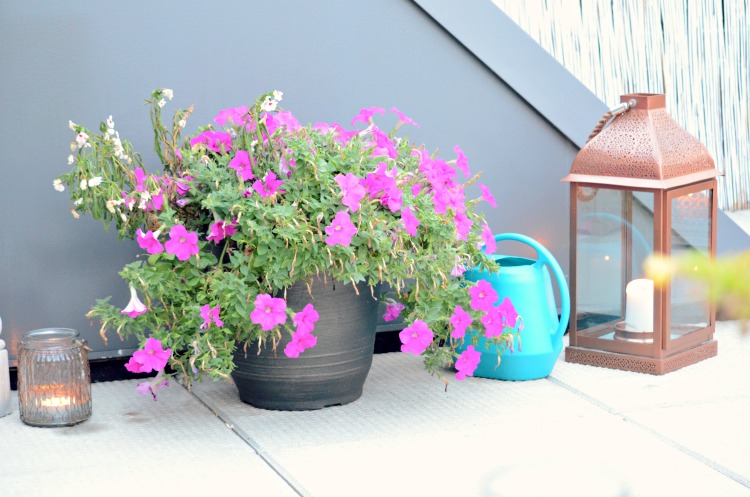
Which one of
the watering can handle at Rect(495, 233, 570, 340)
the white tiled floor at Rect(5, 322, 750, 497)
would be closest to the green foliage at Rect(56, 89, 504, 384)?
the white tiled floor at Rect(5, 322, 750, 497)

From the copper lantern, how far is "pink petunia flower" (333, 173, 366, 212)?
Answer: 2.83ft

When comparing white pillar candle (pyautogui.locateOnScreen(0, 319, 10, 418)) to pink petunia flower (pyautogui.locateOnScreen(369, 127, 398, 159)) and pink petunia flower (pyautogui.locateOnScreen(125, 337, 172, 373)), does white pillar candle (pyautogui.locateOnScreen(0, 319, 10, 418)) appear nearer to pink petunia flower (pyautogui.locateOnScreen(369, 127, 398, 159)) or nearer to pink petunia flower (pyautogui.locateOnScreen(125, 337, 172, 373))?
pink petunia flower (pyautogui.locateOnScreen(125, 337, 172, 373))

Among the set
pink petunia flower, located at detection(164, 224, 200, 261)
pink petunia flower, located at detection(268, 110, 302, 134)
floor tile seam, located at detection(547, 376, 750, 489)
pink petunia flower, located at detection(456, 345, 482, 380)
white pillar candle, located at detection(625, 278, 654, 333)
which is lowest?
floor tile seam, located at detection(547, 376, 750, 489)

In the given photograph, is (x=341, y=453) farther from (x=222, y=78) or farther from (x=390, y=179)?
(x=222, y=78)

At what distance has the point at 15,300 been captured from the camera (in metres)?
2.52

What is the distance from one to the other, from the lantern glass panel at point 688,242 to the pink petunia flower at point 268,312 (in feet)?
3.77

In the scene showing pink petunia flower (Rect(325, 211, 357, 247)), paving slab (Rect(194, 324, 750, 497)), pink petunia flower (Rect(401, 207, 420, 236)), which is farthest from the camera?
pink petunia flower (Rect(401, 207, 420, 236))

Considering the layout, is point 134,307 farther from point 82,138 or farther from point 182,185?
point 82,138

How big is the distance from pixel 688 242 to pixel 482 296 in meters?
0.78

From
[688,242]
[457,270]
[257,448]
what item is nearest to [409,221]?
[457,270]

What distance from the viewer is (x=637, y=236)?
2.69m

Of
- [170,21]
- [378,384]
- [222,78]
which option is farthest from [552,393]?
[170,21]

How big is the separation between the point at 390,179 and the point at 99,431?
904 millimetres

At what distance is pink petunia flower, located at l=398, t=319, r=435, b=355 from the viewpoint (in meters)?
2.21
